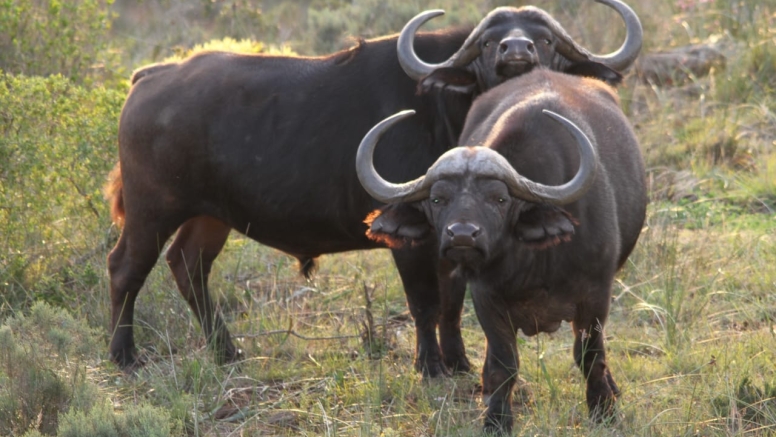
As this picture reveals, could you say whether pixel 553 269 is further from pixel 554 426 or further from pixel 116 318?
pixel 116 318

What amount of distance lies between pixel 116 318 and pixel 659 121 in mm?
5031

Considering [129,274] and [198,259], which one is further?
[198,259]

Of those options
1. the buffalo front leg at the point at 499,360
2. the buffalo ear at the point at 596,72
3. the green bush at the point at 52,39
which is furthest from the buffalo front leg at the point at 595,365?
the green bush at the point at 52,39

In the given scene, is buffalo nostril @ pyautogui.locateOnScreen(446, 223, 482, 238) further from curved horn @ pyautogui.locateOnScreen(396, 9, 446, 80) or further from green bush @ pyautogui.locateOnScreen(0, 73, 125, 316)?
green bush @ pyautogui.locateOnScreen(0, 73, 125, 316)

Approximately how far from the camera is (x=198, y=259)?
691 cm

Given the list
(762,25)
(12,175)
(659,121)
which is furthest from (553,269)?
(762,25)

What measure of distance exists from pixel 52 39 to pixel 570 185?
5.32m

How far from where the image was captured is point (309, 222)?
6402mm

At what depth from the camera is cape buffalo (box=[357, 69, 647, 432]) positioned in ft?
14.8

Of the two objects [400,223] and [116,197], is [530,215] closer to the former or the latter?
[400,223]

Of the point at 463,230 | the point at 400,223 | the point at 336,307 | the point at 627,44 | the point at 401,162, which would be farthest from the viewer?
the point at 336,307

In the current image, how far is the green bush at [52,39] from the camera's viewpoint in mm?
8461

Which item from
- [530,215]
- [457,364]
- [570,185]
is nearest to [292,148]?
[457,364]

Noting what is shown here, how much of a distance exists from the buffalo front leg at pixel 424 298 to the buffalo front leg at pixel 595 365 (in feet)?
3.78
